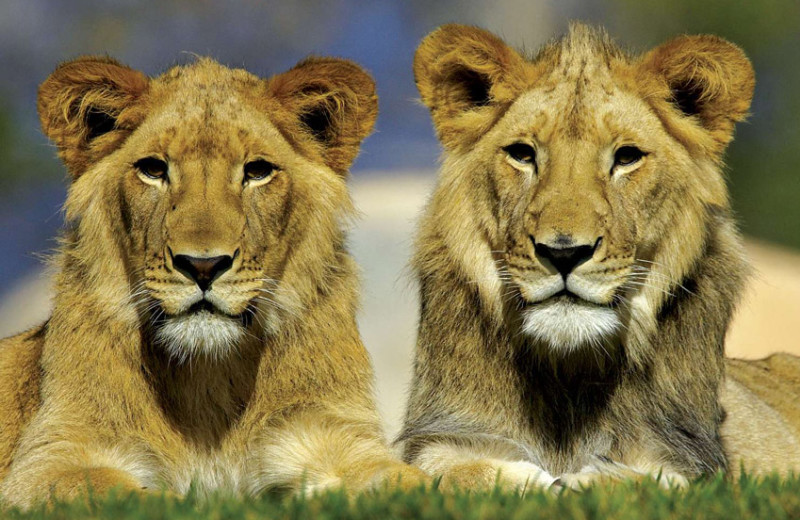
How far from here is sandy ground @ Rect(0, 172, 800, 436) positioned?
9.84 metres

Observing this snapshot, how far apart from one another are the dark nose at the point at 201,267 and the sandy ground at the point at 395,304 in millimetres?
4366

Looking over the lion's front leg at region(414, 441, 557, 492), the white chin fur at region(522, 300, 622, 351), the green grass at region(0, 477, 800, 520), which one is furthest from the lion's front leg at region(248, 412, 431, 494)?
the green grass at region(0, 477, 800, 520)

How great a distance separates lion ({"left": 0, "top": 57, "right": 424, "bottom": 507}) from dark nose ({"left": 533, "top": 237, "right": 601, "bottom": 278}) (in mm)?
844

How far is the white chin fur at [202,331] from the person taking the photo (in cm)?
410

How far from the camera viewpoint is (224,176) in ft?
14.2

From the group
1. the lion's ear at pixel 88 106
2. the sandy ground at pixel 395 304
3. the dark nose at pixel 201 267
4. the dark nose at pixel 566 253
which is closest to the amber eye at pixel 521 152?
the dark nose at pixel 566 253

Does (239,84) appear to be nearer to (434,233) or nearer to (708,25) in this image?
(434,233)

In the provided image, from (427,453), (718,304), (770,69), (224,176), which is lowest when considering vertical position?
(770,69)

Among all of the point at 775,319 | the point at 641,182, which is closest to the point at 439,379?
the point at 641,182

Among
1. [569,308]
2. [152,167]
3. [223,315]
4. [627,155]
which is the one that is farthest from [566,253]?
[152,167]

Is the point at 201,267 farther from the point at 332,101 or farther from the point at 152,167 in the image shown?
the point at 332,101

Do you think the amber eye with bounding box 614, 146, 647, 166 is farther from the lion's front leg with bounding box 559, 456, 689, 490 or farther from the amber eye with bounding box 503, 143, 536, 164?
the lion's front leg with bounding box 559, 456, 689, 490

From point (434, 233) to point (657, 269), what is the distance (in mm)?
896

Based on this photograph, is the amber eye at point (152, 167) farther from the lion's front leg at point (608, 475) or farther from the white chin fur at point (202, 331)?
the lion's front leg at point (608, 475)
